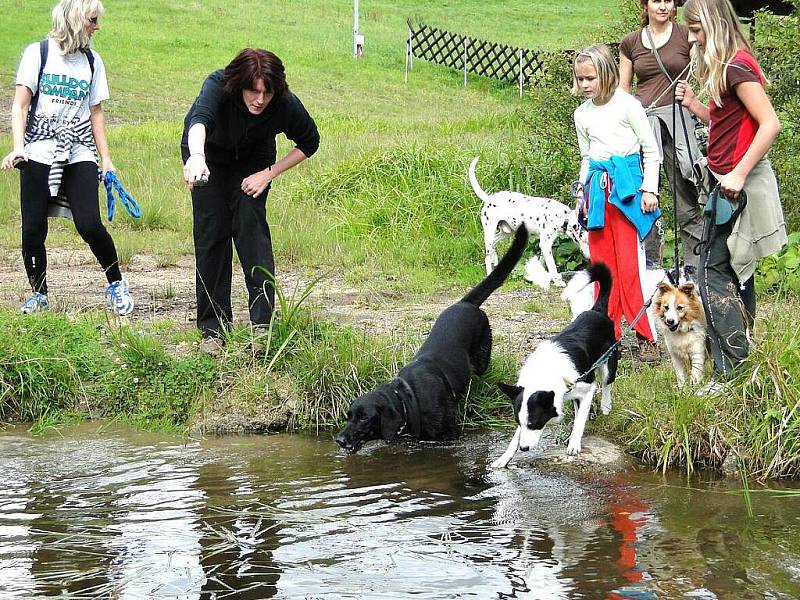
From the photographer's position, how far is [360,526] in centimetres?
441

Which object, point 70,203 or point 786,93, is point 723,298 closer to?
point 70,203

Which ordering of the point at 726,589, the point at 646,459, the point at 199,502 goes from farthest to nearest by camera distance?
the point at 646,459 → the point at 199,502 → the point at 726,589

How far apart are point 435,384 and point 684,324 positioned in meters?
1.36

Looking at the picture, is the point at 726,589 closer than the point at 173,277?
Yes

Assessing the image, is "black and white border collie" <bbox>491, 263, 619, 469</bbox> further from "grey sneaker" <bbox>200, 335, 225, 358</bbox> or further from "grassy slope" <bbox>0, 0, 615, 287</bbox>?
"grassy slope" <bbox>0, 0, 615, 287</bbox>

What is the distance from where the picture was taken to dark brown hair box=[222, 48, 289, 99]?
5523 millimetres

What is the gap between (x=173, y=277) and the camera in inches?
344

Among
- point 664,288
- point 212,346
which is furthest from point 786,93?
point 212,346

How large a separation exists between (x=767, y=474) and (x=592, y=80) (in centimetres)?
231

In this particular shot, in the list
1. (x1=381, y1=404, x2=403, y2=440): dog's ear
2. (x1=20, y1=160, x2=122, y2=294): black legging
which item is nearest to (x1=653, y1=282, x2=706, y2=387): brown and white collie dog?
(x1=381, y1=404, x2=403, y2=440): dog's ear

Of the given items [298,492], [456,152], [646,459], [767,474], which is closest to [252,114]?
[298,492]

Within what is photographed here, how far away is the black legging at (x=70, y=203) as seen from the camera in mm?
6648

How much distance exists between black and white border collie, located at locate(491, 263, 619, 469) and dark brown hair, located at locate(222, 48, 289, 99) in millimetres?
1954

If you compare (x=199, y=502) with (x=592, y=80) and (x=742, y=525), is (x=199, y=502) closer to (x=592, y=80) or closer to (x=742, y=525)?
(x=742, y=525)
